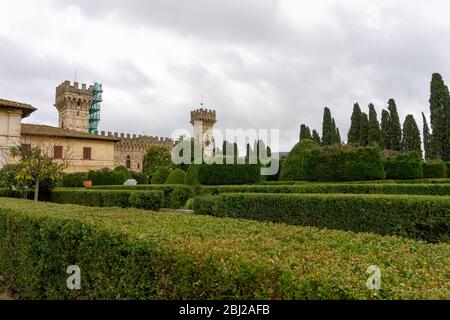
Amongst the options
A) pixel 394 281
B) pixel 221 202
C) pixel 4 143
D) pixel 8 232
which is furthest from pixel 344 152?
pixel 4 143

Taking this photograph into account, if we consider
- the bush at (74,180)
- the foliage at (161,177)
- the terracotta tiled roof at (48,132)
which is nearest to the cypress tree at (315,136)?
the terracotta tiled roof at (48,132)

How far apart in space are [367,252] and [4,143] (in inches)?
1241

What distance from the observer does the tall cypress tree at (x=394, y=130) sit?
44656 mm

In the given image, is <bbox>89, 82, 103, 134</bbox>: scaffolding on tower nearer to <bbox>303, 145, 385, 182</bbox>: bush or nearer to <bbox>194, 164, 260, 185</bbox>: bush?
<bbox>194, 164, 260, 185</bbox>: bush

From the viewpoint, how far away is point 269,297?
2.60 m

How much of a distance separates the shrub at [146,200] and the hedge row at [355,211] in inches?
184

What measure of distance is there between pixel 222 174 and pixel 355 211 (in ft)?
39.8

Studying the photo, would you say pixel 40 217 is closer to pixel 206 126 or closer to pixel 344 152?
pixel 344 152

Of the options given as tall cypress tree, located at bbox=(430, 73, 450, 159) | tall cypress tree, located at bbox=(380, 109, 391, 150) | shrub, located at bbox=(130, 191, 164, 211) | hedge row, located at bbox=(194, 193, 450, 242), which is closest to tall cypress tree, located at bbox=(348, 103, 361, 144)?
tall cypress tree, located at bbox=(380, 109, 391, 150)

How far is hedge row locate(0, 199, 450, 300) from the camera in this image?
8.26ft

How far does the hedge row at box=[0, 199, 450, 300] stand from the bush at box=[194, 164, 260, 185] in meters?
14.7

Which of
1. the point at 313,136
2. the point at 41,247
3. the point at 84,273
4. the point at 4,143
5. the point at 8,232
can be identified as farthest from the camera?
the point at 313,136

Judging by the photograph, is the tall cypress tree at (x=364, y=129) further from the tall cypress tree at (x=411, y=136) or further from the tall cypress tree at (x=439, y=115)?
the tall cypress tree at (x=439, y=115)

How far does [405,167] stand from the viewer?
23.1 metres
